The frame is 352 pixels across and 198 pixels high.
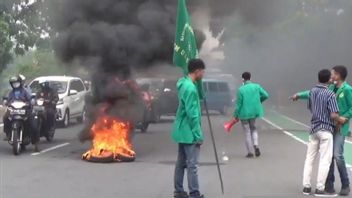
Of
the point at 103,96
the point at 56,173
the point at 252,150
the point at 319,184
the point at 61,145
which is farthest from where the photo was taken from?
the point at 61,145

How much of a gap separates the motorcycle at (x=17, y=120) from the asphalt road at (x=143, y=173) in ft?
0.86

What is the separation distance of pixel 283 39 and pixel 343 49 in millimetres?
3795

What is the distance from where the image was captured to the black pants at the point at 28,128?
1331cm

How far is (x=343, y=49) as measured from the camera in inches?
1463

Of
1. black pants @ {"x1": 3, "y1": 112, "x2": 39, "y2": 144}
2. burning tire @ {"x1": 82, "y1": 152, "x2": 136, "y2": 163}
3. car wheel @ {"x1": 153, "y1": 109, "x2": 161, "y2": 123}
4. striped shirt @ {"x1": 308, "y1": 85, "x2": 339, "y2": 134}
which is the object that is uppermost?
striped shirt @ {"x1": 308, "y1": 85, "x2": 339, "y2": 134}

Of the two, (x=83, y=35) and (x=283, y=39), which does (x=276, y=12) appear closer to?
(x=83, y=35)

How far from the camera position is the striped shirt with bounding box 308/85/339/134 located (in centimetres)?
846

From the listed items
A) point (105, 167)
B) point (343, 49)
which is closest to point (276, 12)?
point (105, 167)

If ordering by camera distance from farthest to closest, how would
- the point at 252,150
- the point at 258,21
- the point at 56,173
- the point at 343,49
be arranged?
1. the point at 343,49
2. the point at 258,21
3. the point at 252,150
4. the point at 56,173

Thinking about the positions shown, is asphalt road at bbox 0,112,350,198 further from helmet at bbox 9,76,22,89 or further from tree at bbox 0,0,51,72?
tree at bbox 0,0,51,72

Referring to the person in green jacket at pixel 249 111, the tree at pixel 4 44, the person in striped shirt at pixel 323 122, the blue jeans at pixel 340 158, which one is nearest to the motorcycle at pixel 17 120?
the person in green jacket at pixel 249 111

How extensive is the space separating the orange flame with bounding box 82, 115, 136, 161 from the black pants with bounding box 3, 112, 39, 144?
1.85m

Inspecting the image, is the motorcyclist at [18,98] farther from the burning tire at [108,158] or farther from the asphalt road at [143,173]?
the burning tire at [108,158]

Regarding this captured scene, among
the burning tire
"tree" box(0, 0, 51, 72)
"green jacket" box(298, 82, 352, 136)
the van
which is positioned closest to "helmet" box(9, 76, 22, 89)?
the burning tire
